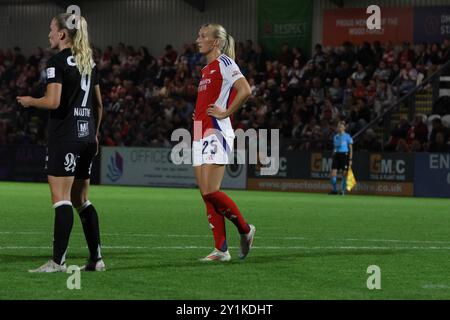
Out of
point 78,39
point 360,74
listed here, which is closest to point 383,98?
point 360,74

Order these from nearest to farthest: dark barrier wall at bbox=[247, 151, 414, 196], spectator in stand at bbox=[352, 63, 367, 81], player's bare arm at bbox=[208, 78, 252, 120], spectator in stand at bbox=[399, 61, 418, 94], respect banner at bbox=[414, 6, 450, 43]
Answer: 1. player's bare arm at bbox=[208, 78, 252, 120]
2. dark barrier wall at bbox=[247, 151, 414, 196]
3. spectator in stand at bbox=[399, 61, 418, 94]
4. spectator in stand at bbox=[352, 63, 367, 81]
5. respect banner at bbox=[414, 6, 450, 43]

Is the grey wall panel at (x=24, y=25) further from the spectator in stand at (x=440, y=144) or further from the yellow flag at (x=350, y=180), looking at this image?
the spectator in stand at (x=440, y=144)

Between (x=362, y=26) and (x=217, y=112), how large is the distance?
92.8ft

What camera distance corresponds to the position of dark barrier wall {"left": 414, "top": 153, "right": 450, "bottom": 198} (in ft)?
99.2

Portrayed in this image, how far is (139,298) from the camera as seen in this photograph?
7691 millimetres

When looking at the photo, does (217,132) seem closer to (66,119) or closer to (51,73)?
(66,119)

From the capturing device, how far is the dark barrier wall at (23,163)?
37781 millimetres

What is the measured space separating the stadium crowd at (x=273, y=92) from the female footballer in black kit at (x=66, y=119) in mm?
22152

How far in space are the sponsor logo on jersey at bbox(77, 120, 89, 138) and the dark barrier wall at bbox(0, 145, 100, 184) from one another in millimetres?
28285

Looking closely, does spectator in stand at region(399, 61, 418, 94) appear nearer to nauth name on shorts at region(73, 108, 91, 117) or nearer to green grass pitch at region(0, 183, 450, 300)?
green grass pitch at region(0, 183, 450, 300)

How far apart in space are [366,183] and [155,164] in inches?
303

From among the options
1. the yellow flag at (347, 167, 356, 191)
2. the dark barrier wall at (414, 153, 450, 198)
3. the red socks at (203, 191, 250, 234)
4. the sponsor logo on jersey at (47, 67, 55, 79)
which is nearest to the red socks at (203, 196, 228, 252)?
the red socks at (203, 191, 250, 234)

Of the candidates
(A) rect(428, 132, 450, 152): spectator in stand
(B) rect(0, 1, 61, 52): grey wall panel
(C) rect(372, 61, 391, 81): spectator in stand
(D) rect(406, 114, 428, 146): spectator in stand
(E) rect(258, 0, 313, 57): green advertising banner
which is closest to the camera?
(A) rect(428, 132, 450, 152): spectator in stand

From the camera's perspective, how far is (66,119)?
9477 mm
